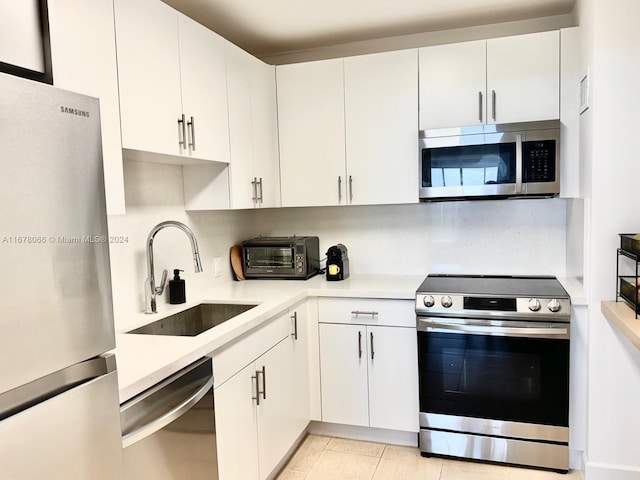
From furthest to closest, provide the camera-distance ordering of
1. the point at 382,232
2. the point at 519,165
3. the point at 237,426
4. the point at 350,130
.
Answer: the point at 382,232, the point at 350,130, the point at 519,165, the point at 237,426

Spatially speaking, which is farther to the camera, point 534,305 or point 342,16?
point 342,16

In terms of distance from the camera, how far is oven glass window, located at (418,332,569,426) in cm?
240

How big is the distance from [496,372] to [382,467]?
79cm

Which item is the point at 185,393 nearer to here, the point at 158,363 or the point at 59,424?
the point at 158,363

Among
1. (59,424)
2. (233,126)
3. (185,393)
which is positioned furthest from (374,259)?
(59,424)

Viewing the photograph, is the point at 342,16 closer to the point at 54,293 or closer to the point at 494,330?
the point at 494,330

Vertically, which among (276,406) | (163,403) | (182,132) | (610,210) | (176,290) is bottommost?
(276,406)

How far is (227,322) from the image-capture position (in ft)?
6.72

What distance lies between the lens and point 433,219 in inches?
124

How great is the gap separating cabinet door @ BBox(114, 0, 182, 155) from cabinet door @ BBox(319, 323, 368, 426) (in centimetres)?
138

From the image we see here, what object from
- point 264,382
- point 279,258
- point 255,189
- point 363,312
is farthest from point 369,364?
point 255,189

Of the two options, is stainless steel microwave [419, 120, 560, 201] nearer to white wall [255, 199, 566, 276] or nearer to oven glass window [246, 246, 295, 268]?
white wall [255, 199, 566, 276]

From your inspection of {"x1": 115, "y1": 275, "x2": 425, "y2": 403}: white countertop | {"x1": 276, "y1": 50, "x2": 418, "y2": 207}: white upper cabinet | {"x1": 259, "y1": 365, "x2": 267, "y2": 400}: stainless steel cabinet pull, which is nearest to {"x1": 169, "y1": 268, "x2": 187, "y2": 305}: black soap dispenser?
{"x1": 115, "y1": 275, "x2": 425, "y2": 403}: white countertop

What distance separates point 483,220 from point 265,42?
1.82 meters
